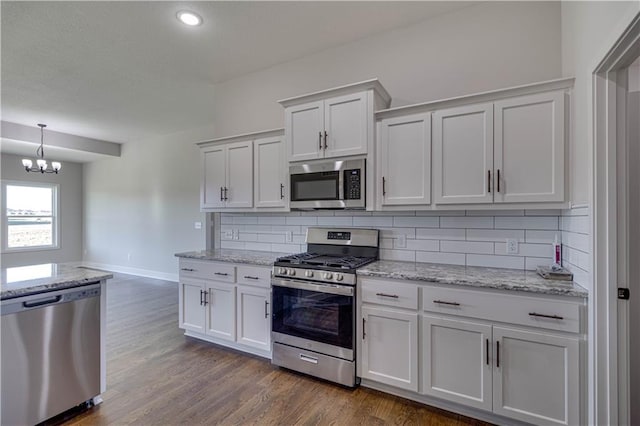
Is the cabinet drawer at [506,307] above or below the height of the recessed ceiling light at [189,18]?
below

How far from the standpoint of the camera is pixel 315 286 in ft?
8.00

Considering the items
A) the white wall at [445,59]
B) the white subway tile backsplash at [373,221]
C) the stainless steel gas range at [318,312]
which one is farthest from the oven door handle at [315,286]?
the white wall at [445,59]

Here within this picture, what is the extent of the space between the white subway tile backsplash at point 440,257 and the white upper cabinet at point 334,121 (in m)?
0.99

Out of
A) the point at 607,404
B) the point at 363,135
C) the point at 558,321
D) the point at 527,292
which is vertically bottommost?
the point at 607,404

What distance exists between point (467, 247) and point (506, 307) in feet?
2.22

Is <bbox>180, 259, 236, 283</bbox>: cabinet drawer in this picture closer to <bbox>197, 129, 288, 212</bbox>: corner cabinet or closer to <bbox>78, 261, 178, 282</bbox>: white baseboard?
<bbox>197, 129, 288, 212</bbox>: corner cabinet

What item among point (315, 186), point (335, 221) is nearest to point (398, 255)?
point (335, 221)

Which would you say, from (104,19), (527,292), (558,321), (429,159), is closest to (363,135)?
(429,159)

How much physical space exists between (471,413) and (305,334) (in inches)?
48.7

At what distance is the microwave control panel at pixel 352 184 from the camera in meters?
2.54

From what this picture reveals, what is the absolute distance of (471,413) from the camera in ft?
6.66

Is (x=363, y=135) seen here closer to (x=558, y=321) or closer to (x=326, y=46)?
(x=326, y=46)

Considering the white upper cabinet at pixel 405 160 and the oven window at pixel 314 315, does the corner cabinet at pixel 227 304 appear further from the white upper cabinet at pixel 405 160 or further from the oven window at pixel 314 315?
the white upper cabinet at pixel 405 160

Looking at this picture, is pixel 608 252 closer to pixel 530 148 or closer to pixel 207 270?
pixel 530 148
